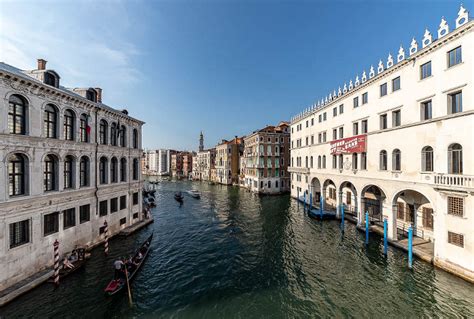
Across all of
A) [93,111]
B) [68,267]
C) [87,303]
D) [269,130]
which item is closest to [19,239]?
[68,267]

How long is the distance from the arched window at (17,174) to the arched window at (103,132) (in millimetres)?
7310

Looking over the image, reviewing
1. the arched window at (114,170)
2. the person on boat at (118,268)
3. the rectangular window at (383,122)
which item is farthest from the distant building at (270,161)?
the person on boat at (118,268)

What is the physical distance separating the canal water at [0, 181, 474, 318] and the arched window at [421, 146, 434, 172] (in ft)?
24.2

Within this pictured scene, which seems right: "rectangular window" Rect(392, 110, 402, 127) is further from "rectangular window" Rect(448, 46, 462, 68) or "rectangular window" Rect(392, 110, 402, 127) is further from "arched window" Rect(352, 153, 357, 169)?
"arched window" Rect(352, 153, 357, 169)

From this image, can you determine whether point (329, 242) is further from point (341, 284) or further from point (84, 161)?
point (84, 161)

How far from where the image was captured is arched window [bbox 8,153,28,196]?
12789 millimetres

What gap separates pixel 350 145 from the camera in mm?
26859

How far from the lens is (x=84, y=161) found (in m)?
18.6

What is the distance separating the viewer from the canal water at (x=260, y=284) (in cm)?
1159

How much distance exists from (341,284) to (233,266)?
7.69m

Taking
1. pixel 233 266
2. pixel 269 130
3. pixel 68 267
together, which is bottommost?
pixel 233 266

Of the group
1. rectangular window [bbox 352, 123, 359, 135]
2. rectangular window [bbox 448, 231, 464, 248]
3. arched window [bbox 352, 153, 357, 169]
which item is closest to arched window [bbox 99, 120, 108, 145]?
arched window [bbox 352, 153, 357, 169]

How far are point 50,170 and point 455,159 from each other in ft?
94.4

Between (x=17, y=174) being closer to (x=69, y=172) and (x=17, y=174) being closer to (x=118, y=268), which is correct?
(x=69, y=172)
